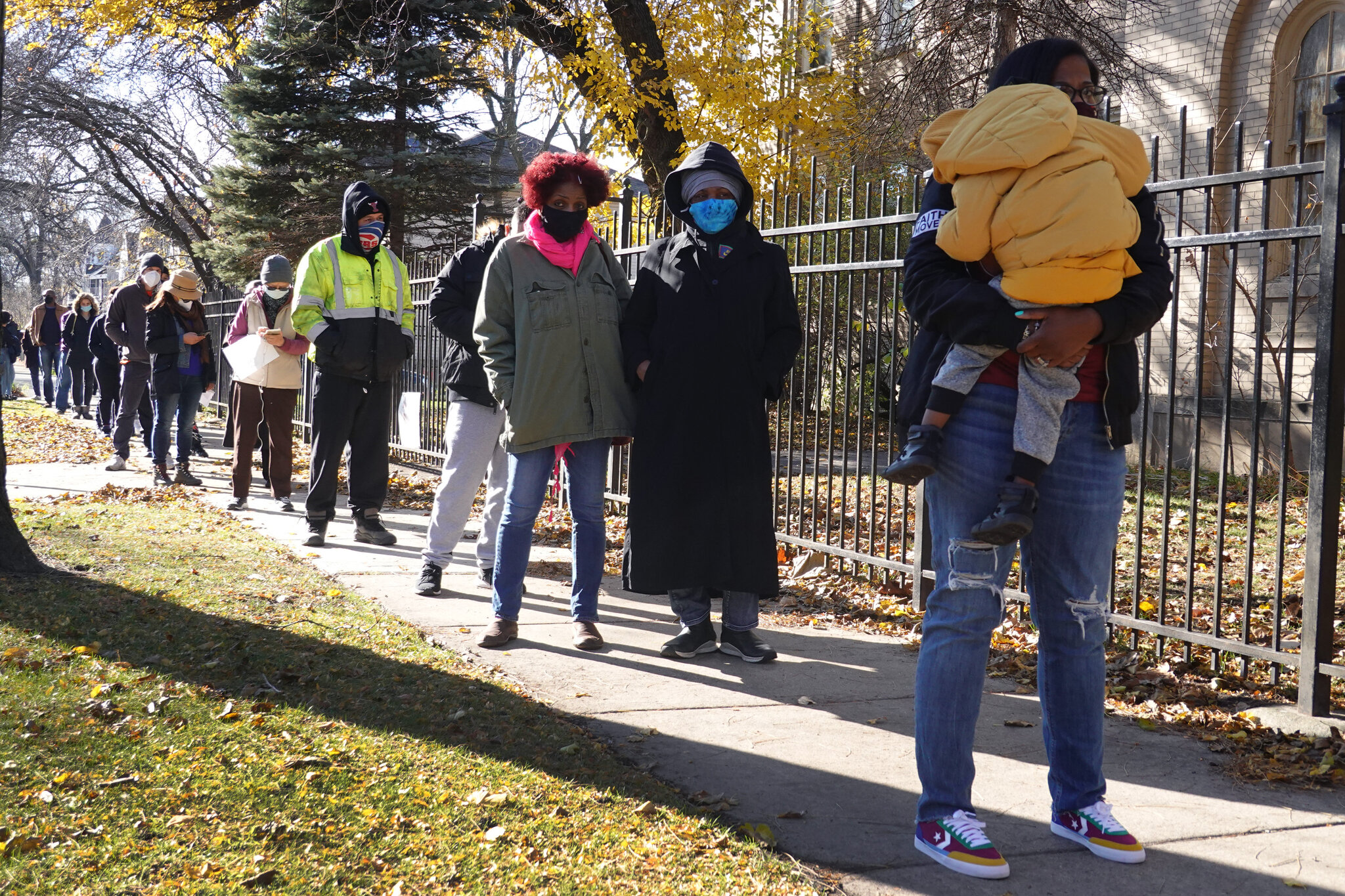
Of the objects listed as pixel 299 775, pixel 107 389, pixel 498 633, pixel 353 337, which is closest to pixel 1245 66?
pixel 353 337

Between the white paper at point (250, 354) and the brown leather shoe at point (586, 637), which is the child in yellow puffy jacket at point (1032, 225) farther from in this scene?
the white paper at point (250, 354)

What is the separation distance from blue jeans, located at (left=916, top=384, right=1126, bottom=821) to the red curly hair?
2743 millimetres

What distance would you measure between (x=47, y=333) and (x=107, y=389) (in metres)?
10.1

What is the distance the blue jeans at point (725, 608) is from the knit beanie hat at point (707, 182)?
1705 millimetres

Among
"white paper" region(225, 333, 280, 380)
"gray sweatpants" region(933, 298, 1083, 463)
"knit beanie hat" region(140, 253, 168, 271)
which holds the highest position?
"knit beanie hat" region(140, 253, 168, 271)

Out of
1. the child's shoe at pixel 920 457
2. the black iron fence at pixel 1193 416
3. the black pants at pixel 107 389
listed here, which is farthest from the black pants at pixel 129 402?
the child's shoe at pixel 920 457

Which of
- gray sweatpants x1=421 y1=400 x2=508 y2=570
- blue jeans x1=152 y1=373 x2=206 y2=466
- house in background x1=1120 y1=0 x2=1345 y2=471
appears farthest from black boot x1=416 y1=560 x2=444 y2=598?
house in background x1=1120 y1=0 x2=1345 y2=471

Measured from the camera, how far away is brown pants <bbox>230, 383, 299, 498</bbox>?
346 inches

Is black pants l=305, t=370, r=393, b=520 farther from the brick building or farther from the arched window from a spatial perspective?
the arched window

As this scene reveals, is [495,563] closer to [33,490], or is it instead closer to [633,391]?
[633,391]

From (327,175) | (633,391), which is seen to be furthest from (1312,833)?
(327,175)

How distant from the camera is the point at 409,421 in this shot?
1216 cm

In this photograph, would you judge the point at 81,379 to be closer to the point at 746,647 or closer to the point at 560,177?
the point at 560,177

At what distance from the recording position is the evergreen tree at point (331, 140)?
19109 mm
